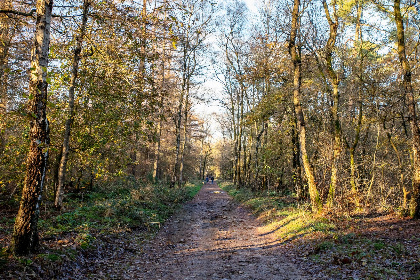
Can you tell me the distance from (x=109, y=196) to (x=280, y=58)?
514 inches

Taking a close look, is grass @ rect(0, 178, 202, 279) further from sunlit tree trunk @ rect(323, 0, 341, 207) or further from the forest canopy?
sunlit tree trunk @ rect(323, 0, 341, 207)

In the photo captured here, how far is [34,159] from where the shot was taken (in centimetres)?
550

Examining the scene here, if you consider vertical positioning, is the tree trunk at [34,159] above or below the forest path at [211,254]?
above

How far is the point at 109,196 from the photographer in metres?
16.1

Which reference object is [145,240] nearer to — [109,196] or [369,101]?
[109,196]

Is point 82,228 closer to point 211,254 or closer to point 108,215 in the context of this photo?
point 108,215

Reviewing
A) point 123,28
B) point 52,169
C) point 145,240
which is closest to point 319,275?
point 145,240

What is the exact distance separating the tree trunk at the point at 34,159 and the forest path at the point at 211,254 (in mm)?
2189

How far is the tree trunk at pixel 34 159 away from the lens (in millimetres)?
5449

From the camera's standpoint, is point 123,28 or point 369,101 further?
point 369,101

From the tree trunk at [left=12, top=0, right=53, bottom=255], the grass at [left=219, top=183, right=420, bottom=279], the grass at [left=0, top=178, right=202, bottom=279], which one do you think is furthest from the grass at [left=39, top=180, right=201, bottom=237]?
the grass at [left=219, top=183, right=420, bottom=279]

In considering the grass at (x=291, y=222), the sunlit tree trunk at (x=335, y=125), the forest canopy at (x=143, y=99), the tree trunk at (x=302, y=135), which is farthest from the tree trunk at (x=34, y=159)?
the sunlit tree trunk at (x=335, y=125)

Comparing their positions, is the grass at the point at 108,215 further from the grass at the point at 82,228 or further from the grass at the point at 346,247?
the grass at the point at 346,247

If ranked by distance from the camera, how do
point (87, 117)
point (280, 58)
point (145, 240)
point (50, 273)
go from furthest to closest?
point (280, 58) → point (87, 117) → point (145, 240) → point (50, 273)
